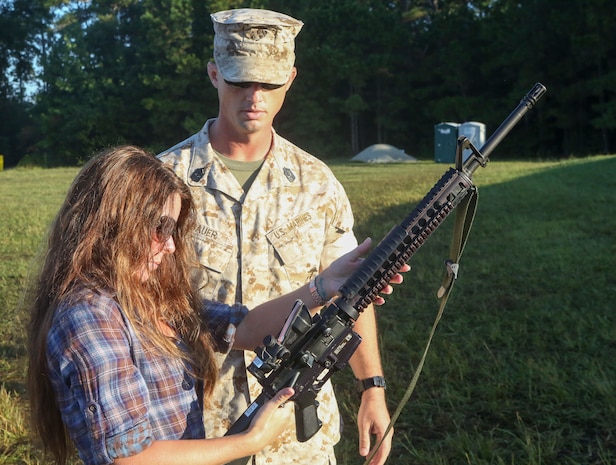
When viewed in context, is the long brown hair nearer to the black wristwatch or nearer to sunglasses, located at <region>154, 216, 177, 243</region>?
sunglasses, located at <region>154, 216, 177, 243</region>

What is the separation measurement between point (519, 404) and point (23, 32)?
59.7 m

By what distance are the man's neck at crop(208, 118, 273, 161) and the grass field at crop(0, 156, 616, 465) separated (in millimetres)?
1984

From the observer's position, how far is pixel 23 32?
186ft

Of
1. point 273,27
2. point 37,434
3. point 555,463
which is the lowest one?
point 555,463

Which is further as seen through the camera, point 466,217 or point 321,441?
point 321,441

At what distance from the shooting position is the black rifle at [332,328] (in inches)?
81.3

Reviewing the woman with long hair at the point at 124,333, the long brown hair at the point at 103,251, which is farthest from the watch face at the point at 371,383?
the long brown hair at the point at 103,251

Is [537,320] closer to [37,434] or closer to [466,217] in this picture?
[466,217]

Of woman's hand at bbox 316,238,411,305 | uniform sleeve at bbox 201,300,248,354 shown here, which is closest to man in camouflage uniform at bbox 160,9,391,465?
uniform sleeve at bbox 201,300,248,354

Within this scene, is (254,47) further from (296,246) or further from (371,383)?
(371,383)

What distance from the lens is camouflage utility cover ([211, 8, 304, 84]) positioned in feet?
9.06

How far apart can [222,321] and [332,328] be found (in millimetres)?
467

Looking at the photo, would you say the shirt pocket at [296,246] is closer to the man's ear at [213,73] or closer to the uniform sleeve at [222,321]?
the uniform sleeve at [222,321]

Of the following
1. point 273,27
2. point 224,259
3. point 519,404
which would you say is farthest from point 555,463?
point 273,27
